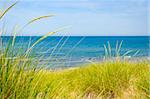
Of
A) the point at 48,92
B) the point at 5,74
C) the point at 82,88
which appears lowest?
the point at 82,88

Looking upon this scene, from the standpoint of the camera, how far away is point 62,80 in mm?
3746

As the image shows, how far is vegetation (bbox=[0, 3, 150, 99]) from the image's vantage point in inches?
107

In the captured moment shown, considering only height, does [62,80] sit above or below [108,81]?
above

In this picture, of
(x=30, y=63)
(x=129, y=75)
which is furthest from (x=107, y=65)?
(x=30, y=63)

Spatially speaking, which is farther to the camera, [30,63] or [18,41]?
[18,41]

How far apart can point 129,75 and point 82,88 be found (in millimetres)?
560

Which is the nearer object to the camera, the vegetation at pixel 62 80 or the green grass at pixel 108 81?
the vegetation at pixel 62 80

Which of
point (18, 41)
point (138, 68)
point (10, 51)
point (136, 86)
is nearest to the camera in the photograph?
point (10, 51)

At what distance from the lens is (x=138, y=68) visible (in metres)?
5.13

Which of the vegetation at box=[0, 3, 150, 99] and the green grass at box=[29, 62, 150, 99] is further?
the green grass at box=[29, 62, 150, 99]

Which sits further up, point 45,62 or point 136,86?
point 45,62

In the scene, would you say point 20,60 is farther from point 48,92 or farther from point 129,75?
point 129,75

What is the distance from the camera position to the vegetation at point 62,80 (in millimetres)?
2729

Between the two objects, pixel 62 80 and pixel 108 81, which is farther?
pixel 108 81
